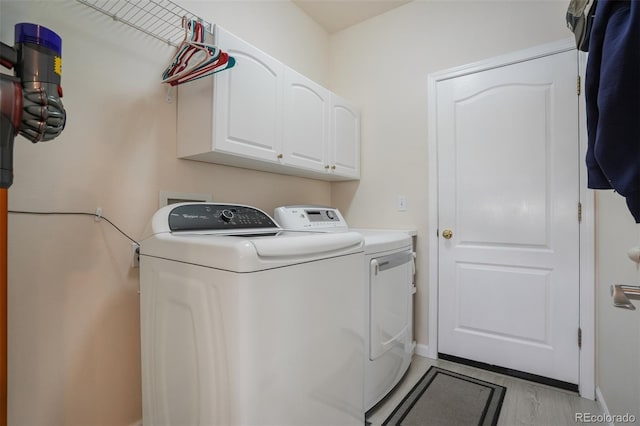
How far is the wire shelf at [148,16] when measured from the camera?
1.33 metres

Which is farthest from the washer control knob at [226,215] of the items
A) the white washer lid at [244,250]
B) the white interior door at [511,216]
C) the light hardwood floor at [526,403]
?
the white interior door at [511,216]

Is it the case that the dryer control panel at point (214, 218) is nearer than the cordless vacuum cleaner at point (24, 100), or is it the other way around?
the cordless vacuum cleaner at point (24, 100)

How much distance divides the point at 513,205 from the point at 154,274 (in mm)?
2134

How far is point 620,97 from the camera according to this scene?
76 cm

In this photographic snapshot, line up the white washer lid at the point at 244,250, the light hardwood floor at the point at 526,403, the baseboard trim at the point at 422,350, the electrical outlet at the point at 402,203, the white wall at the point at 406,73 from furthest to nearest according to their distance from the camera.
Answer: the electrical outlet at the point at 402,203 < the baseboard trim at the point at 422,350 < the white wall at the point at 406,73 < the light hardwood floor at the point at 526,403 < the white washer lid at the point at 244,250

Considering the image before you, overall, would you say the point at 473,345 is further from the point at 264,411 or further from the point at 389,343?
the point at 264,411

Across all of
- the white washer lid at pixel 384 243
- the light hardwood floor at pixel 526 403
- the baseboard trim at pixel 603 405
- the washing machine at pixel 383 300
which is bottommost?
the light hardwood floor at pixel 526 403

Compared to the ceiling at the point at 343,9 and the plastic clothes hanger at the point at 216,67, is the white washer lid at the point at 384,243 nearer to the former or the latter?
the plastic clothes hanger at the point at 216,67

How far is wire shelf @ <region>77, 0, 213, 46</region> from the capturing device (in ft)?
4.35

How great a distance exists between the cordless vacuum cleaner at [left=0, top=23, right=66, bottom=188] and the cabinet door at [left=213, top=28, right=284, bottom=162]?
66 cm

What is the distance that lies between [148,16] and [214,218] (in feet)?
3.40

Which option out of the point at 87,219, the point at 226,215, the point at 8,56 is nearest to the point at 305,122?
the point at 226,215

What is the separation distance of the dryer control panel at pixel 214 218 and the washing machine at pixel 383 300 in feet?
0.95

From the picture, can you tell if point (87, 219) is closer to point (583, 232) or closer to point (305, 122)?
point (305, 122)
